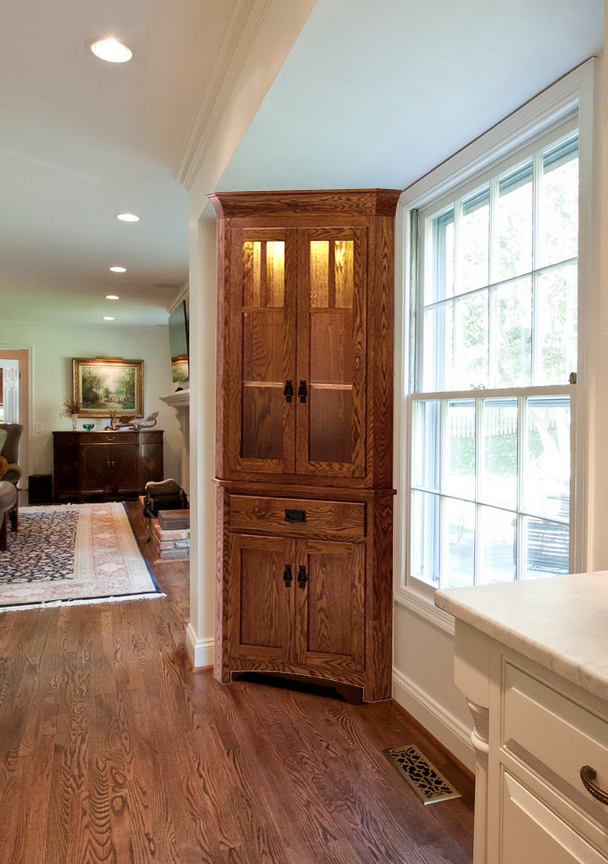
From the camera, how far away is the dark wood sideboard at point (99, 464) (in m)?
7.85

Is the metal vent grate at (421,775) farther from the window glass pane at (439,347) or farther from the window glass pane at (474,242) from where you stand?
the window glass pane at (474,242)

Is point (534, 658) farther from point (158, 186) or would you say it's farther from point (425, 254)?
point (158, 186)

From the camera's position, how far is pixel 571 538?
1.61 meters

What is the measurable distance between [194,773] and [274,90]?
7.19ft

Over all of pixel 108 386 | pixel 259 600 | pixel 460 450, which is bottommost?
pixel 259 600

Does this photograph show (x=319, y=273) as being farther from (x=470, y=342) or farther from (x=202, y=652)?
(x=202, y=652)

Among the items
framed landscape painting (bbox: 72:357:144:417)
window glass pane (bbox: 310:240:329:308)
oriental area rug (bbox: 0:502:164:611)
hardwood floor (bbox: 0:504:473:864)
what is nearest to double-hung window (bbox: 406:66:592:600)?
window glass pane (bbox: 310:240:329:308)

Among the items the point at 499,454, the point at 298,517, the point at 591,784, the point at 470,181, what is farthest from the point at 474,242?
the point at 591,784

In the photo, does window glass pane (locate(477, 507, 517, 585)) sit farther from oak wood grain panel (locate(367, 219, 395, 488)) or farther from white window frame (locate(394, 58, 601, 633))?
oak wood grain panel (locate(367, 219, 395, 488))

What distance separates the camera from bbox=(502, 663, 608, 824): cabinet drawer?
0.75 meters

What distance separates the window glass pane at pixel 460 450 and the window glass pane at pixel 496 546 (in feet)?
0.40

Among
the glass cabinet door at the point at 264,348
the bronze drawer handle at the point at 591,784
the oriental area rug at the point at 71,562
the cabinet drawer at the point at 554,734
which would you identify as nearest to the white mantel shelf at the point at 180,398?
the oriental area rug at the point at 71,562

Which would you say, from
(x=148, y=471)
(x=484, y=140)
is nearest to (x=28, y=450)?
(x=148, y=471)

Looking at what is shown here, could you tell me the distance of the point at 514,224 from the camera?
1.91 m
